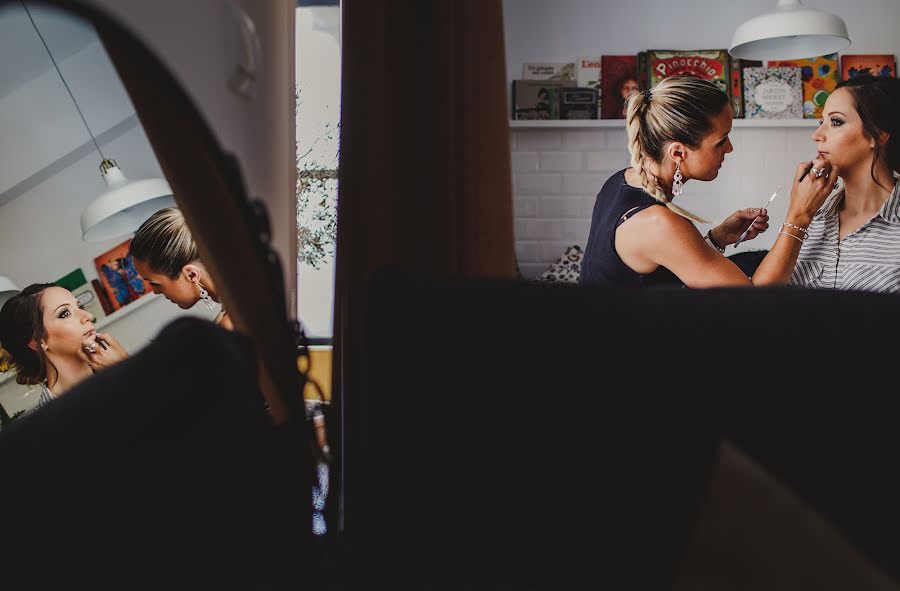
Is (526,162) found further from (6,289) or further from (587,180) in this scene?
(6,289)

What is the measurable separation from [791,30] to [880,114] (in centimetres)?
58

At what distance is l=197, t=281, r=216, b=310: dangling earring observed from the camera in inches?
48.3

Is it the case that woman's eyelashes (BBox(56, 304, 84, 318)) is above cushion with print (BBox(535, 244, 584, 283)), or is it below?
above

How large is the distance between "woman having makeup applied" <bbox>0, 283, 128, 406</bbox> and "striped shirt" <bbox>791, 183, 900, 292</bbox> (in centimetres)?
180

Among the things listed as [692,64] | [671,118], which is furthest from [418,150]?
→ [692,64]

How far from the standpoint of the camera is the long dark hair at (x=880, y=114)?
230cm

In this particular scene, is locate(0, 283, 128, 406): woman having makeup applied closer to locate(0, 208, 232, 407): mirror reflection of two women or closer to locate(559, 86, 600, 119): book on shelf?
locate(0, 208, 232, 407): mirror reflection of two women

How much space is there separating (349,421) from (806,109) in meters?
3.78

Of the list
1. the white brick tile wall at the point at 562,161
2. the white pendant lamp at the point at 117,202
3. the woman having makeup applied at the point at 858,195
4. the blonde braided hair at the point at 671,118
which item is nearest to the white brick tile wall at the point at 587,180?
the white brick tile wall at the point at 562,161

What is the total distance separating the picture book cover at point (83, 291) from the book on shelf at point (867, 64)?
4.03 metres

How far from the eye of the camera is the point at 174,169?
94cm

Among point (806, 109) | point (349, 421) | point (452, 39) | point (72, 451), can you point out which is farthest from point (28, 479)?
point (806, 109)

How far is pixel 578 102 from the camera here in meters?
4.04

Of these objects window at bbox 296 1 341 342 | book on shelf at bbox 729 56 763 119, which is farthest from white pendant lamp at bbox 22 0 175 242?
book on shelf at bbox 729 56 763 119
